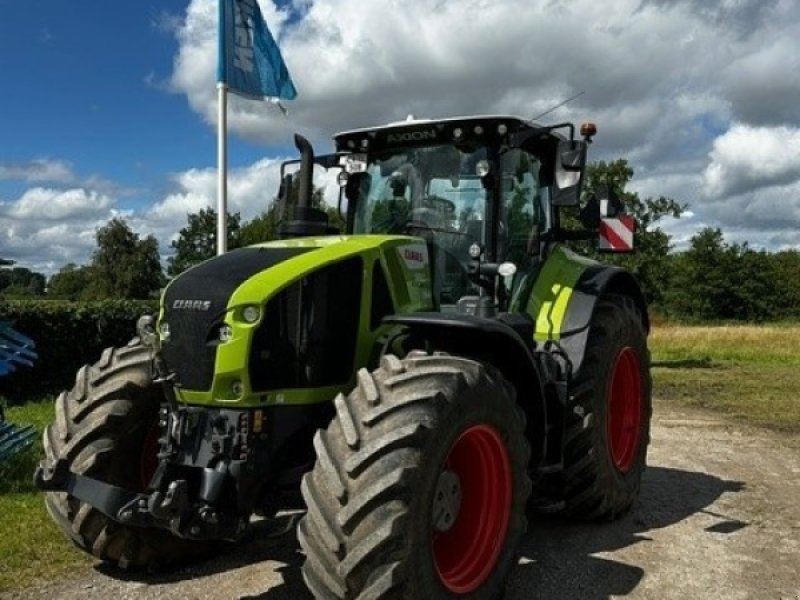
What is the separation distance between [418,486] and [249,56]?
896 cm

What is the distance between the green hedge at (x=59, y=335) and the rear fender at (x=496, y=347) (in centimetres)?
1043

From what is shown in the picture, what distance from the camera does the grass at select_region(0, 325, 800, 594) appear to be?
4.96 meters

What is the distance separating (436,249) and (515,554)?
6.31ft

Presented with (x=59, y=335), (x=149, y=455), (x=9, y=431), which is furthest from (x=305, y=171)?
(x=59, y=335)

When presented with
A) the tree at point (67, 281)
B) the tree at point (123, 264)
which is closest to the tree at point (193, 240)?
the tree at point (123, 264)

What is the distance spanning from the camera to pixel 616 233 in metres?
6.16

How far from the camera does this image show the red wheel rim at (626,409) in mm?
6246

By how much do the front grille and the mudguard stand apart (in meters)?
1.97

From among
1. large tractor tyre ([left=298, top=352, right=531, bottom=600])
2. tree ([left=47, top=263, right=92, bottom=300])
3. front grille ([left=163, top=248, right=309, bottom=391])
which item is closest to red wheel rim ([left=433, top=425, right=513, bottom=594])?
large tractor tyre ([left=298, top=352, right=531, bottom=600])

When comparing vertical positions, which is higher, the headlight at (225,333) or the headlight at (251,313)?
the headlight at (251,313)

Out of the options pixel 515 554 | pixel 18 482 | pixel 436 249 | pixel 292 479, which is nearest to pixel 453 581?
pixel 515 554

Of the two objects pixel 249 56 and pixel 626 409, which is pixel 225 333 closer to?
pixel 626 409

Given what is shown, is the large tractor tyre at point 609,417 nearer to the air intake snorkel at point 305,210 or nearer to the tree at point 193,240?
the air intake snorkel at point 305,210

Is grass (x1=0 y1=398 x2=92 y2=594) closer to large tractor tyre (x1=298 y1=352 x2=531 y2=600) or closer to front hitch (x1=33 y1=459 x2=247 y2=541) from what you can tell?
front hitch (x1=33 y1=459 x2=247 y2=541)
